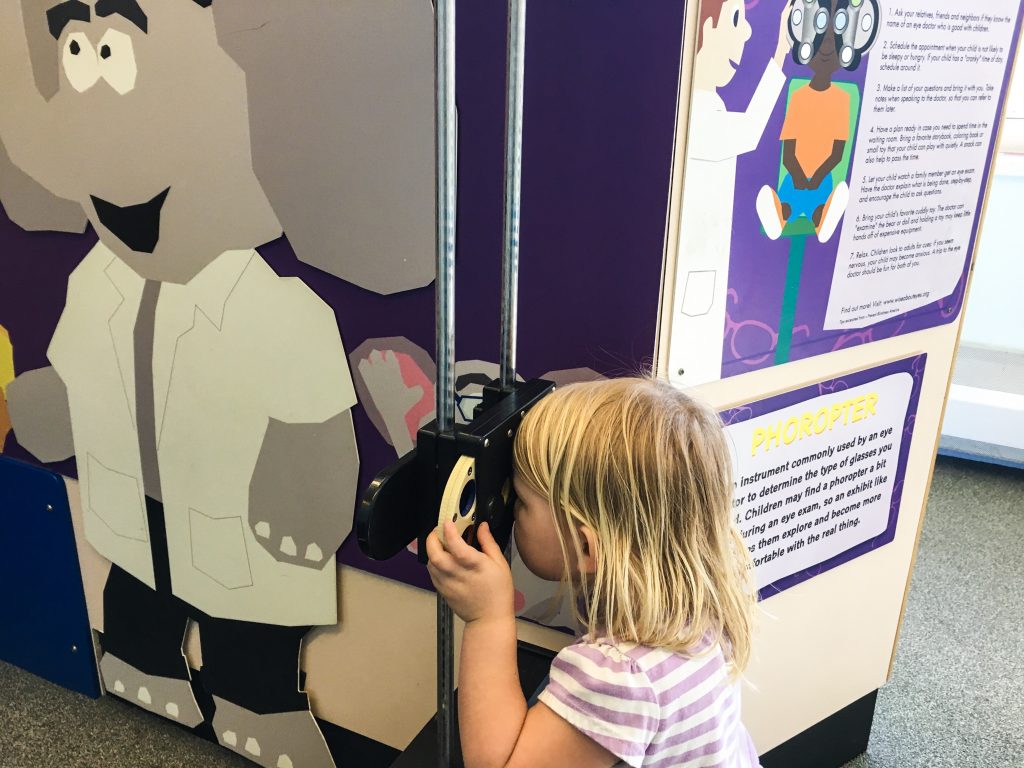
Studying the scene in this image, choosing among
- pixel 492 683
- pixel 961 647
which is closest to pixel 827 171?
pixel 492 683

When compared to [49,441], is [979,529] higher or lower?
lower

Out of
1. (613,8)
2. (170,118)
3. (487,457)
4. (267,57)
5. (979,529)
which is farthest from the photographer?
(979,529)

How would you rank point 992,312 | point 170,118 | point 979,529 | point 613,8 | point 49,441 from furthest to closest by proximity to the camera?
point 992,312, point 979,529, point 49,441, point 170,118, point 613,8

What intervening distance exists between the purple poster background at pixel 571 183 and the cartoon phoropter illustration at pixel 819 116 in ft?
0.64

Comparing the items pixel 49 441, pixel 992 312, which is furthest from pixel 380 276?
pixel 992 312

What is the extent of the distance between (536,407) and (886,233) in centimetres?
64

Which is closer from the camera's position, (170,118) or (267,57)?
(267,57)

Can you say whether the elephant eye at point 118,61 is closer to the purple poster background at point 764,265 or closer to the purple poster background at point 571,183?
the purple poster background at point 571,183

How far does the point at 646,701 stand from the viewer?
80cm

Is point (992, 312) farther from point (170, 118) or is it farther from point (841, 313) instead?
point (170, 118)

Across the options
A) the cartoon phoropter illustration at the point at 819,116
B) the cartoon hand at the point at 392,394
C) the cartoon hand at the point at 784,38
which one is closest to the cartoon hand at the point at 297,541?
the cartoon hand at the point at 392,394

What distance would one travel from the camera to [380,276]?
44.6 inches

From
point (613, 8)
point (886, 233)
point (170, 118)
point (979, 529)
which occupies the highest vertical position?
point (613, 8)

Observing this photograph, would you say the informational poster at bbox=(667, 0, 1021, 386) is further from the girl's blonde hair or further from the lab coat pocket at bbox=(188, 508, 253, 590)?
the lab coat pocket at bbox=(188, 508, 253, 590)
